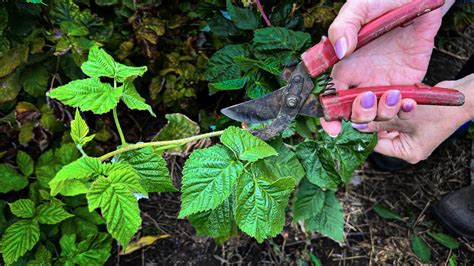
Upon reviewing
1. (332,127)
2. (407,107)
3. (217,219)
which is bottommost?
(217,219)

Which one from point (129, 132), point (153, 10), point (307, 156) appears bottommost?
point (129, 132)

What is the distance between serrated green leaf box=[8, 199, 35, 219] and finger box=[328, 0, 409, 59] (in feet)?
3.42

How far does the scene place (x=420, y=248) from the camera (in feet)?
5.98

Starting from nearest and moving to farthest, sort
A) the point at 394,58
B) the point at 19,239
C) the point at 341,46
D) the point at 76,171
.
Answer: the point at 76,171 < the point at 341,46 < the point at 19,239 < the point at 394,58

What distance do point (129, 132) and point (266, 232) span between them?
1024 millimetres

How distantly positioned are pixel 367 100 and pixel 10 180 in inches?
47.6

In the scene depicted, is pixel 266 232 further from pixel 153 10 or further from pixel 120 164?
pixel 153 10

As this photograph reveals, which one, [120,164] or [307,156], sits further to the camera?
[307,156]

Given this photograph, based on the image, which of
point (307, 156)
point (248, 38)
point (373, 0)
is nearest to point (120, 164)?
point (307, 156)

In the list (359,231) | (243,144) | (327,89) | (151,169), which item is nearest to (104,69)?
(151,169)

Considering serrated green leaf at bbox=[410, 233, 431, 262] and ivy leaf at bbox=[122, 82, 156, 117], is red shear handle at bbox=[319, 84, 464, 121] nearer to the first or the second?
ivy leaf at bbox=[122, 82, 156, 117]

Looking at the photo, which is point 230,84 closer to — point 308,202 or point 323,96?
point 323,96

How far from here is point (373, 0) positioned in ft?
4.27

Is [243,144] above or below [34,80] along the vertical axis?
above
